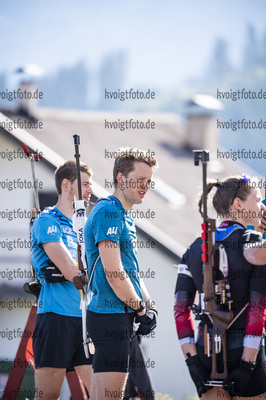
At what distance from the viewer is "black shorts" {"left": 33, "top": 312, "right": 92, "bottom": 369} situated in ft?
20.2

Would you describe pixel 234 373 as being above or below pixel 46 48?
below

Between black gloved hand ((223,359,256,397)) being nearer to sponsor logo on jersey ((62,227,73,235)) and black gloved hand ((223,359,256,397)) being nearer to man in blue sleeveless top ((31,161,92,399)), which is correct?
man in blue sleeveless top ((31,161,92,399))

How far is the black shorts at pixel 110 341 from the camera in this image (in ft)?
17.3

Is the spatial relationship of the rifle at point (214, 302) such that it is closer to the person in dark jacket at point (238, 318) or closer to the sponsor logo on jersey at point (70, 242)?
the person in dark jacket at point (238, 318)

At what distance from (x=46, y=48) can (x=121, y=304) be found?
14426cm

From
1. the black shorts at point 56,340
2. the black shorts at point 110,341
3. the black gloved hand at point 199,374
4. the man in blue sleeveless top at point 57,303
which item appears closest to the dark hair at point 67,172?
the man in blue sleeveless top at point 57,303

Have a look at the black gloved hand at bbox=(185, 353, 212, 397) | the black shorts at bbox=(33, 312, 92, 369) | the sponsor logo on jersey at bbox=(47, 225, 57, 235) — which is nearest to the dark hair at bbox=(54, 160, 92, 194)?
the sponsor logo on jersey at bbox=(47, 225, 57, 235)

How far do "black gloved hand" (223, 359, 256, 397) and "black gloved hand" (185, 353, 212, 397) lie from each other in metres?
0.15

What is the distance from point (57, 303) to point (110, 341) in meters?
1.01

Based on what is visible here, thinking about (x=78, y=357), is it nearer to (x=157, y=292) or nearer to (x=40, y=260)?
(x=40, y=260)

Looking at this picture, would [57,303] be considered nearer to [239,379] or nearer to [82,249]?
[82,249]

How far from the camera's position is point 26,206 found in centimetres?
1570

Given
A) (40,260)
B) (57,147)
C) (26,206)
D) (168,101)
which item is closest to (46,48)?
(168,101)

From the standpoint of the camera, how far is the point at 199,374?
5098 millimetres
